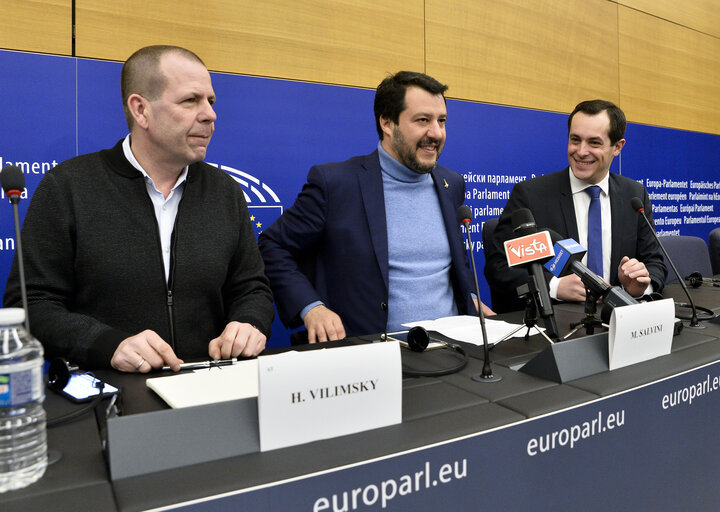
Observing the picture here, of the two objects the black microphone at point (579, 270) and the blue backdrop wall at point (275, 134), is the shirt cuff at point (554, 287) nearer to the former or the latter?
the black microphone at point (579, 270)

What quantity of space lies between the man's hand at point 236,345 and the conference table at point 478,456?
19cm

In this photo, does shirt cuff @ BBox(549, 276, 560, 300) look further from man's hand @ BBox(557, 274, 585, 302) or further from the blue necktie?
the blue necktie

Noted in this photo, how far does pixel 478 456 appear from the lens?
2.50 ft

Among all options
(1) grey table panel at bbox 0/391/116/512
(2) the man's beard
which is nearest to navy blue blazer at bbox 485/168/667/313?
(2) the man's beard

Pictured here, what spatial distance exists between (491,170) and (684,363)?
2.60 metres

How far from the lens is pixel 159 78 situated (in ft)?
4.88

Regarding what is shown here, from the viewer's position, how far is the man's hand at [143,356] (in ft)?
3.38

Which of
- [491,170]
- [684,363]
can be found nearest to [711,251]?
[491,170]

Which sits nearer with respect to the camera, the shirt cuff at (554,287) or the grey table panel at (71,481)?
A: the grey table panel at (71,481)

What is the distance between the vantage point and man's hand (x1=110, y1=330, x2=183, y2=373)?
1031 millimetres

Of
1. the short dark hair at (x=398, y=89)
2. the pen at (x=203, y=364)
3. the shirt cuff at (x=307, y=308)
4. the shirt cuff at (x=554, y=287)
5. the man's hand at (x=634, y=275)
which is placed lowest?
the pen at (x=203, y=364)

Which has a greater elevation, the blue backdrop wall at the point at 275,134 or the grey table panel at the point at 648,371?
the blue backdrop wall at the point at 275,134

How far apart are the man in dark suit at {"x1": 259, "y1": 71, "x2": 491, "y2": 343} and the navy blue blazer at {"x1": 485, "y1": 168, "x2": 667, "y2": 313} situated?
292mm

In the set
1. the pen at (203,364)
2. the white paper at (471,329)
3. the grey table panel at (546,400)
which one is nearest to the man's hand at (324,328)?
the white paper at (471,329)
